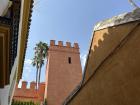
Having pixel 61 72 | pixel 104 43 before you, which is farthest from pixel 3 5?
pixel 61 72

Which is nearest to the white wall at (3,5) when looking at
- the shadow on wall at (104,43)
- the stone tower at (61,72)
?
the shadow on wall at (104,43)

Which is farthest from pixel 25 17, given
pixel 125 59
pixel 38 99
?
pixel 38 99

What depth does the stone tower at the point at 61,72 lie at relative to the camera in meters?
27.0

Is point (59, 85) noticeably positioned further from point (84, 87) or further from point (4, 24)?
point (4, 24)

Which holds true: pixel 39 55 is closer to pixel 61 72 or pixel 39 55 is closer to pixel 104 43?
pixel 61 72

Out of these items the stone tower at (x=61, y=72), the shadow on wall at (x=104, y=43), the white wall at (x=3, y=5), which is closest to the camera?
the white wall at (x=3, y=5)

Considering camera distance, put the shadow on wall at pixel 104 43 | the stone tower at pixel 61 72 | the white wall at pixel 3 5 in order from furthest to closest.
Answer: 1. the stone tower at pixel 61 72
2. the shadow on wall at pixel 104 43
3. the white wall at pixel 3 5

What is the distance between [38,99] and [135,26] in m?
23.6

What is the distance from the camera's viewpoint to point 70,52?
100 feet

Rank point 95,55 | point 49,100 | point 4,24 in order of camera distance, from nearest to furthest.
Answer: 1. point 4,24
2. point 95,55
3. point 49,100

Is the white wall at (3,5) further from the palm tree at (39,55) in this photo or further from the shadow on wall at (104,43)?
the palm tree at (39,55)

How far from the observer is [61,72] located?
28812 mm

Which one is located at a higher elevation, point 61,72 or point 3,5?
point 3,5

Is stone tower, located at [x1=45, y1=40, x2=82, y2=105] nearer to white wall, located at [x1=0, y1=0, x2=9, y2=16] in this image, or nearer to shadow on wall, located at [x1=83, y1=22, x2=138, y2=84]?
shadow on wall, located at [x1=83, y1=22, x2=138, y2=84]
